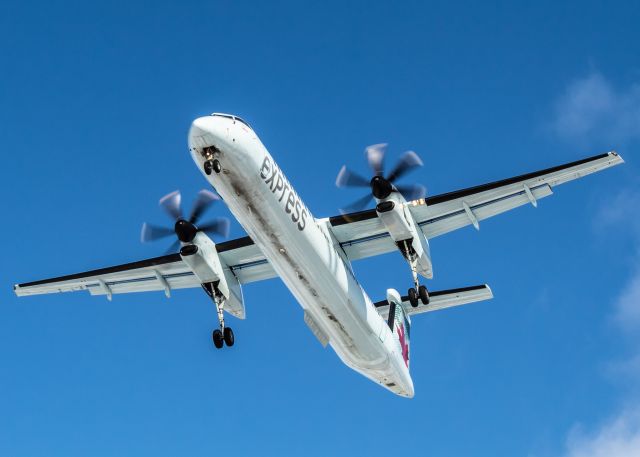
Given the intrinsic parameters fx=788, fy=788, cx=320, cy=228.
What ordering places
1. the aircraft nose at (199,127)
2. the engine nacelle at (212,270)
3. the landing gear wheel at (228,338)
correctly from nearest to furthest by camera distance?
the aircraft nose at (199,127) < the engine nacelle at (212,270) < the landing gear wheel at (228,338)

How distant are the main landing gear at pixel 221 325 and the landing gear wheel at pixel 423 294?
578 centimetres

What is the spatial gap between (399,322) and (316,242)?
781cm

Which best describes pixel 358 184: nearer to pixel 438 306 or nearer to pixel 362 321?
pixel 362 321

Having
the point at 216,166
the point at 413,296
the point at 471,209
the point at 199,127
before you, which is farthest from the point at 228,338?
the point at 471,209

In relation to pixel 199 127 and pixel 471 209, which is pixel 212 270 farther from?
pixel 471 209

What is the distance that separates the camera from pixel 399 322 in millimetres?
27641

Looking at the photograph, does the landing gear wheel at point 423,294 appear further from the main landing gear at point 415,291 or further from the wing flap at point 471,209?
the wing flap at point 471,209

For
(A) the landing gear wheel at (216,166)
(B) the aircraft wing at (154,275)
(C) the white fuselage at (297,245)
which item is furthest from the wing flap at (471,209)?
(A) the landing gear wheel at (216,166)

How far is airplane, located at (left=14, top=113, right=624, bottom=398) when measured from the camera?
18984 millimetres

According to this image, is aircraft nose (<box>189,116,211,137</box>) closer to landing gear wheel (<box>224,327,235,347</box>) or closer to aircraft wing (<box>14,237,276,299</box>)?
aircraft wing (<box>14,237,276,299</box>)

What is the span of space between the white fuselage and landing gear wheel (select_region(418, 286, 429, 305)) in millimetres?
1524

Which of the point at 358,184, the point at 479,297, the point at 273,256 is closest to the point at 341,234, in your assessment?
the point at 358,184

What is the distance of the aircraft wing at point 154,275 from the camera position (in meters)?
25.0

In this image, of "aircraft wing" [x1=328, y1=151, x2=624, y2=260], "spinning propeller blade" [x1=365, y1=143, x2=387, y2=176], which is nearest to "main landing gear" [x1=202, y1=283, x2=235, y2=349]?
"aircraft wing" [x1=328, y1=151, x2=624, y2=260]
